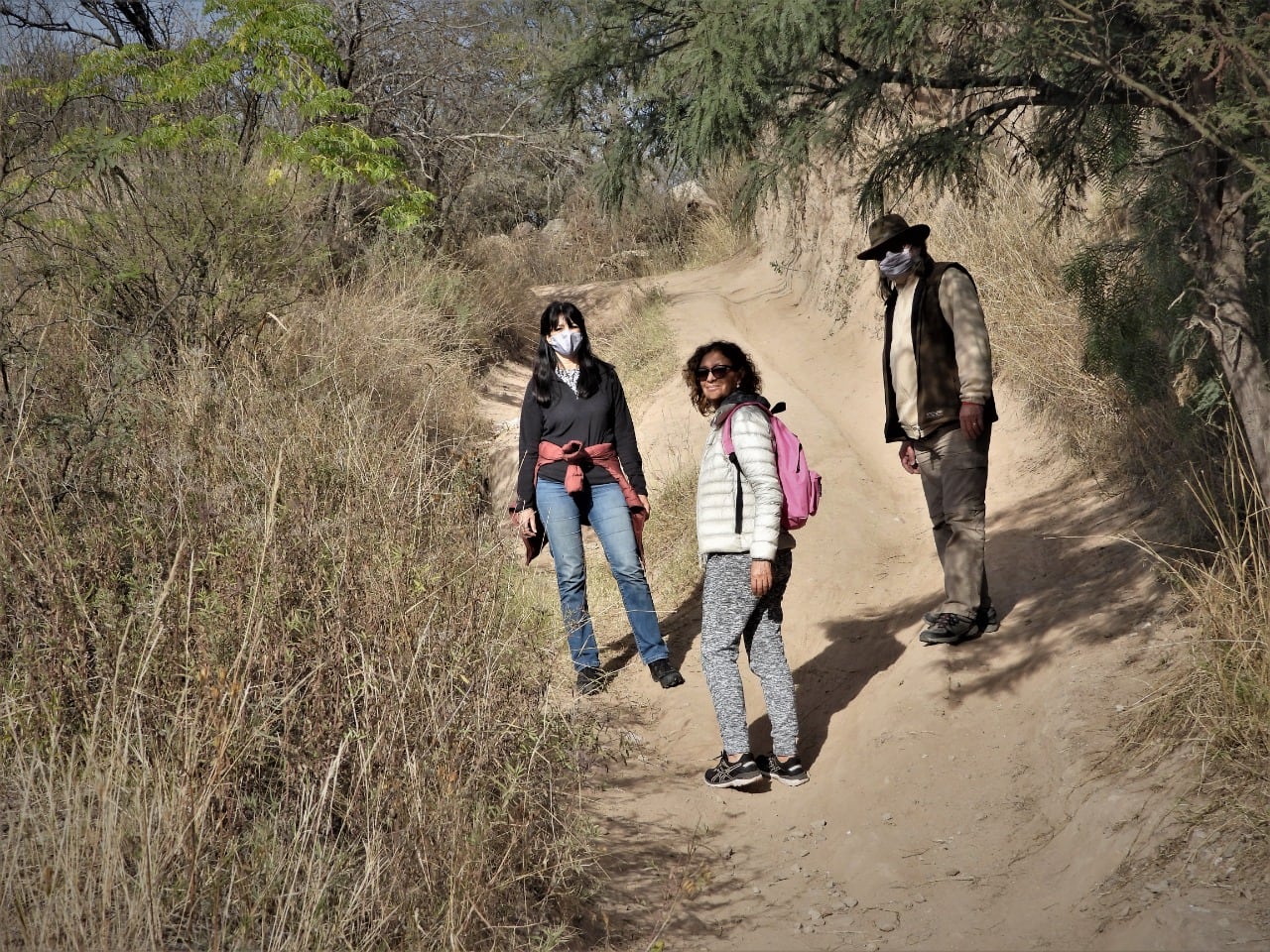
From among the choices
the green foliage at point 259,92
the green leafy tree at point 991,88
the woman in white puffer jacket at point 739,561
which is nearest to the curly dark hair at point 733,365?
the woman in white puffer jacket at point 739,561

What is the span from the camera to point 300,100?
1093 cm

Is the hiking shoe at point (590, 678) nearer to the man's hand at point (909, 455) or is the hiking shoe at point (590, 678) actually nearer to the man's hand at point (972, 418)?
the man's hand at point (909, 455)

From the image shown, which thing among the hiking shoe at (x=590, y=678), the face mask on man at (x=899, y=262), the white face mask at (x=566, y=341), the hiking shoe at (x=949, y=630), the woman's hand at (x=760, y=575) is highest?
the white face mask at (x=566, y=341)

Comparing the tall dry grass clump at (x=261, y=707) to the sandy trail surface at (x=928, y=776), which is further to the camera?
the sandy trail surface at (x=928, y=776)

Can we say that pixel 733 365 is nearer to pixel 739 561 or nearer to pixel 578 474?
pixel 739 561

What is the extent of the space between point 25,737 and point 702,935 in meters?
2.17

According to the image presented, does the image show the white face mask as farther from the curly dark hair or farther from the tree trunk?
the tree trunk

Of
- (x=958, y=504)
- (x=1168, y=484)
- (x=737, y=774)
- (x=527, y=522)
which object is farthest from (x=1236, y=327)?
(x=527, y=522)

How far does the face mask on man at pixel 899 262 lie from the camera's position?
5.43 m

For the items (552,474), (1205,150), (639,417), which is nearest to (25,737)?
(552,474)

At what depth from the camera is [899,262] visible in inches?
214

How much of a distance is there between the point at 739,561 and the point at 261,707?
76.3 inches

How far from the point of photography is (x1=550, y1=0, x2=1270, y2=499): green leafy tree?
3.97 meters

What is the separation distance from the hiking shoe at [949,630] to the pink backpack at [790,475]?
49.2 inches
